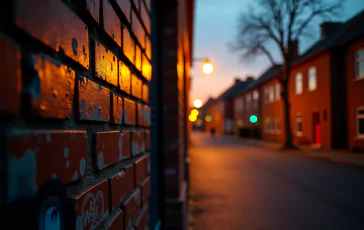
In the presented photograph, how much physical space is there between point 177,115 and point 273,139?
2736cm

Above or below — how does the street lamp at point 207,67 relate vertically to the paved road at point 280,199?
above

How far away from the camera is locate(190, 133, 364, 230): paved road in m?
6.07

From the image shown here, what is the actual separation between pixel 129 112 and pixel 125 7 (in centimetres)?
41

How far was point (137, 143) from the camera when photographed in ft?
4.84

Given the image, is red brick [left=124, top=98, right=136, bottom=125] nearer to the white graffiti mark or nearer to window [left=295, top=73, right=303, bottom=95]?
→ the white graffiti mark

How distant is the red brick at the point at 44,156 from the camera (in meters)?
0.49

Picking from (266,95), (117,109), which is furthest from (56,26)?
(266,95)

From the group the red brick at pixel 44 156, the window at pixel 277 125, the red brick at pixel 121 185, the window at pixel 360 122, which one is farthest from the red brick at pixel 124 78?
the window at pixel 277 125

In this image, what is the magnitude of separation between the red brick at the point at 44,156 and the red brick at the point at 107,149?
9 cm

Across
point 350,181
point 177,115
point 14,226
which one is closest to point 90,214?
point 14,226

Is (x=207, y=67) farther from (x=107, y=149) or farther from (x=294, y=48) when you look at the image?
(x=294, y=48)

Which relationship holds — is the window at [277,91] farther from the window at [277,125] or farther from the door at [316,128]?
the door at [316,128]

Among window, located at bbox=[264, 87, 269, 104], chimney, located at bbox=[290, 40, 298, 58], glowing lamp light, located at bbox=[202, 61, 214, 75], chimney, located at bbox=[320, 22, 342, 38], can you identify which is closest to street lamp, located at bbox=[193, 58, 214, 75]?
glowing lamp light, located at bbox=[202, 61, 214, 75]

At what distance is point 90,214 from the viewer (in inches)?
32.0
